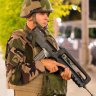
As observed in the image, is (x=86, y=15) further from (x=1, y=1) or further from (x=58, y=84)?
(x=58, y=84)

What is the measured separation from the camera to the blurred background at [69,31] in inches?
273

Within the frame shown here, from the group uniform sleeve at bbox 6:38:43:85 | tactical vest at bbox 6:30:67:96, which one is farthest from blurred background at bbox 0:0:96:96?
uniform sleeve at bbox 6:38:43:85

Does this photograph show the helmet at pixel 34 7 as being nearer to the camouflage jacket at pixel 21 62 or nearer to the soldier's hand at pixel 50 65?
the camouflage jacket at pixel 21 62

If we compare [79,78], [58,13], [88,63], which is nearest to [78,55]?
[88,63]

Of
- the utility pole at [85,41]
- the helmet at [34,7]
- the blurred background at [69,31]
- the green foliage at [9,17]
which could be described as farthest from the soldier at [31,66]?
the utility pole at [85,41]

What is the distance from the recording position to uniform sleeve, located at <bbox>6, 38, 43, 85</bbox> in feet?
13.4

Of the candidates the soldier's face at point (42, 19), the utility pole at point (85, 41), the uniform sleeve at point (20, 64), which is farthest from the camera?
the utility pole at point (85, 41)

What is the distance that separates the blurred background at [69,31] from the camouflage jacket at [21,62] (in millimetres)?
2566

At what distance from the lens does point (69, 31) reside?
68.2 ft

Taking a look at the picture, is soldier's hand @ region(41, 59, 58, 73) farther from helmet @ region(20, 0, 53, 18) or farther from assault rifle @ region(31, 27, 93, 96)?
helmet @ region(20, 0, 53, 18)

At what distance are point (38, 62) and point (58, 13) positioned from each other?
3.08m

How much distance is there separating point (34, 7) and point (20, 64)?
1.89 ft

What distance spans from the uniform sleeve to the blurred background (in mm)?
2580

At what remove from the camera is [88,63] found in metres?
17.5
